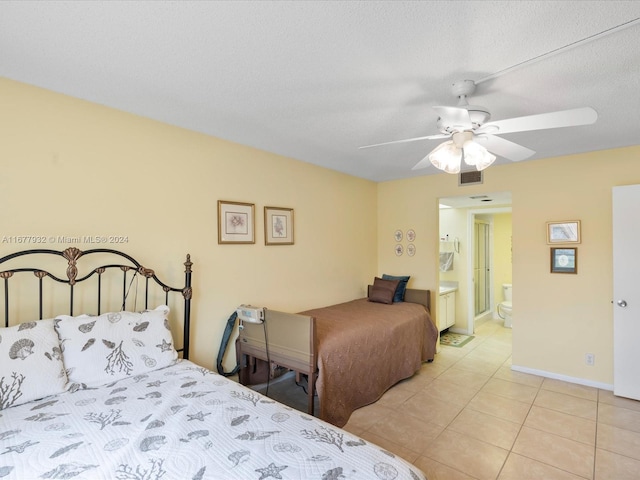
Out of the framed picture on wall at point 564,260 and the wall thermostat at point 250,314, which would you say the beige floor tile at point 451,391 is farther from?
the wall thermostat at point 250,314

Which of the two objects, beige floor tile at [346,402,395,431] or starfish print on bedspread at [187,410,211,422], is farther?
beige floor tile at [346,402,395,431]

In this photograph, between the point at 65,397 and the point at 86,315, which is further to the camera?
the point at 86,315

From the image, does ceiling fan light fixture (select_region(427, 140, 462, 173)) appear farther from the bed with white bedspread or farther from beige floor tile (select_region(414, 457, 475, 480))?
beige floor tile (select_region(414, 457, 475, 480))

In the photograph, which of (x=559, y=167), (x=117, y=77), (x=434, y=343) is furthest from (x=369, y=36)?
(x=434, y=343)

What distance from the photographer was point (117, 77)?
6.32ft

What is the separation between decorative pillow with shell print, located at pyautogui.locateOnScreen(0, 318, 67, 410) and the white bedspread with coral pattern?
0.20ft

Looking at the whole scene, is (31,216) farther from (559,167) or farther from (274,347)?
(559,167)

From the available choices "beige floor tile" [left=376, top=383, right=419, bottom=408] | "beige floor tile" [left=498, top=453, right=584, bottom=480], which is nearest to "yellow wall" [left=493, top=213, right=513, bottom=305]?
"beige floor tile" [left=376, top=383, right=419, bottom=408]

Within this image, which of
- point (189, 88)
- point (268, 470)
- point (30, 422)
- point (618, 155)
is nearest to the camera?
point (268, 470)

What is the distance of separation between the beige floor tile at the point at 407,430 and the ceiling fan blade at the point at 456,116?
7.23 feet

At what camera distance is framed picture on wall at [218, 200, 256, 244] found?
9.92 feet

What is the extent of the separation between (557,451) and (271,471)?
229 centimetres

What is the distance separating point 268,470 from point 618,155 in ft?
13.6

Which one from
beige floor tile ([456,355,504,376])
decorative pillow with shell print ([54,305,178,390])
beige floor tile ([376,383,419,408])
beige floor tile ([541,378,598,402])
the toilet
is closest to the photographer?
decorative pillow with shell print ([54,305,178,390])
